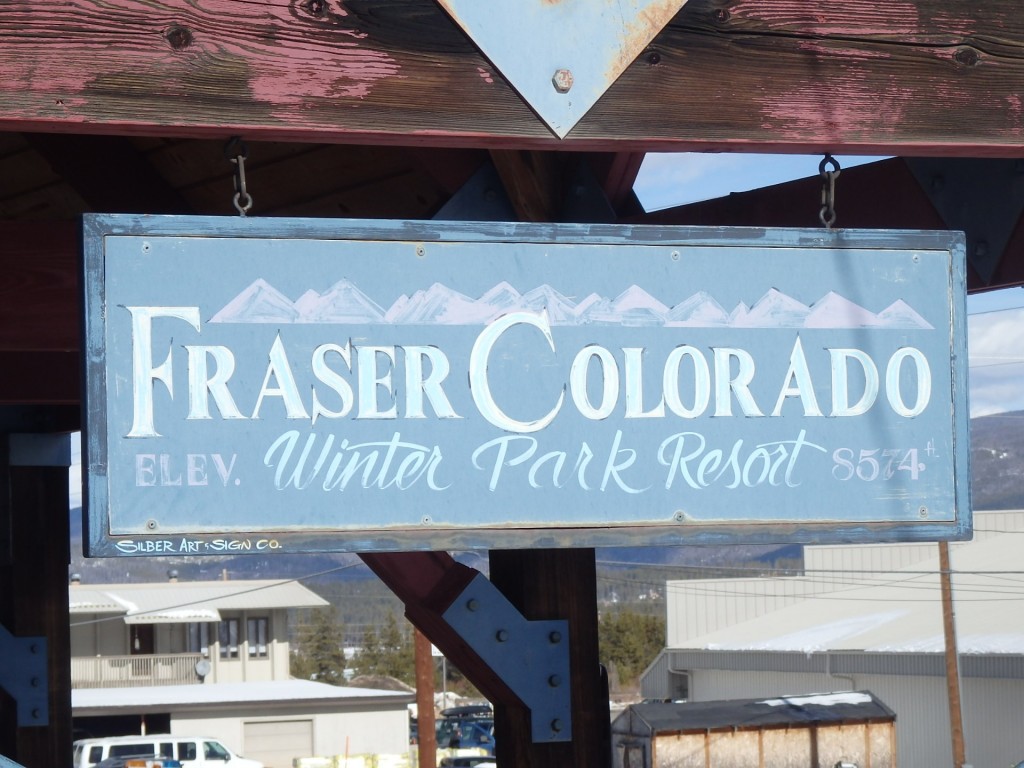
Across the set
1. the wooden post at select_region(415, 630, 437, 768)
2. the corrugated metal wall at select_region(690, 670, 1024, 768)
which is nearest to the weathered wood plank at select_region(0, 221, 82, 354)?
the wooden post at select_region(415, 630, 437, 768)

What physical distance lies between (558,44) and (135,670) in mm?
42631

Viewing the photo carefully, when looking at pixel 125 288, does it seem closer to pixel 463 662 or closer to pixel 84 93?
pixel 84 93

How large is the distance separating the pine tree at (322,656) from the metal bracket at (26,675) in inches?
3011

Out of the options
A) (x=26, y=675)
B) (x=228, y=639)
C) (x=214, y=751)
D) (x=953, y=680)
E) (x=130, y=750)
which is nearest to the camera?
(x=26, y=675)

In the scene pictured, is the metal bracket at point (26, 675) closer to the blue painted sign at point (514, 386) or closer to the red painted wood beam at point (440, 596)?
the red painted wood beam at point (440, 596)

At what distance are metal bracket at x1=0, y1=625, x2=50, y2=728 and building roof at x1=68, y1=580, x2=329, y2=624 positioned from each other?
128ft

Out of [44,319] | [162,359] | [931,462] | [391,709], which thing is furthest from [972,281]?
[391,709]

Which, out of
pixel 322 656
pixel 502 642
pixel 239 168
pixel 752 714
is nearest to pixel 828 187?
pixel 239 168

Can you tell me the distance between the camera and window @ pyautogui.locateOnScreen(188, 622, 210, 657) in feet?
Answer: 155

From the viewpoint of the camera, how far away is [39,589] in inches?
→ 268

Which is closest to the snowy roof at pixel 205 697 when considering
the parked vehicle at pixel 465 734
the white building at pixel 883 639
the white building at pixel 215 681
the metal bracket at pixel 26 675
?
the white building at pixel 215 681

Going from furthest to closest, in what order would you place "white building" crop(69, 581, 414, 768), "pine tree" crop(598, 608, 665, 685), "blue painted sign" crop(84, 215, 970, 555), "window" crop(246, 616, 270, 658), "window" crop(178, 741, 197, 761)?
1. "pine tree" crop(598, 608, 665, 685)
2. "window" crop(246, 616, 270, 658)
3. "white building" crop(69, 581, 414, 768)
4. "window" crop(178, 741, 197, 761)
5. "blue painted sign" crop(84, 215, 970, 555)

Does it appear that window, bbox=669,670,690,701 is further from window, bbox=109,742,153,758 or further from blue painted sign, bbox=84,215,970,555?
blue painted sign, bbox=84,215,970,555

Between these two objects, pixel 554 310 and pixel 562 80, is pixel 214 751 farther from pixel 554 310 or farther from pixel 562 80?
→ pixel 562 80
